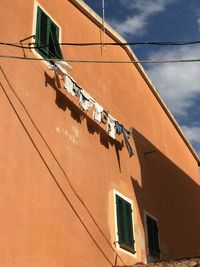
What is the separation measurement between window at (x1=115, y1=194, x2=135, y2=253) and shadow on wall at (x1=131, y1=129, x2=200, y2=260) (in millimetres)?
860

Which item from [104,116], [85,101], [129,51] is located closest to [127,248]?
[104,116]

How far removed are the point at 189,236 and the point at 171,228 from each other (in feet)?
4.55

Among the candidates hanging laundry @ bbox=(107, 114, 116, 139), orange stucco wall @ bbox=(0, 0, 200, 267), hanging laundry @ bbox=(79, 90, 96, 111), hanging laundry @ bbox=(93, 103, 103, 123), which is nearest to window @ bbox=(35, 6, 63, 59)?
orange stucco wall @ bbox=(0, 0, 200, 267)

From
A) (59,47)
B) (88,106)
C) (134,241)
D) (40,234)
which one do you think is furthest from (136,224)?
(59,47)

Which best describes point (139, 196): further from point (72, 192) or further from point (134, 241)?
point (72, 192)

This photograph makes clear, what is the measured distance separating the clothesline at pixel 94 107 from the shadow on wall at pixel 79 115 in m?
0.13

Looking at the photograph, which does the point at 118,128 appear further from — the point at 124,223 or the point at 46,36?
the point at 46,36

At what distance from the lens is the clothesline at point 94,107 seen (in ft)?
31.2

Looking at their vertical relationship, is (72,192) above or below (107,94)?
below

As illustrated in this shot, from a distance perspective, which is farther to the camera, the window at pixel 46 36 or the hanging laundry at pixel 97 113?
the hanging laundry at pixel 97 113

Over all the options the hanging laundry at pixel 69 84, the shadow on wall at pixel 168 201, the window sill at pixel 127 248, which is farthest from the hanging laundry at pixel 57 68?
the window sill at pixel 127 248

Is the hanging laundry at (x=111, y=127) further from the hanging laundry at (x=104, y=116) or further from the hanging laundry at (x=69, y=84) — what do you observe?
the hanging laundry at (x=69, y=84)

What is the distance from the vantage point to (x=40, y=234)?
7586 mm

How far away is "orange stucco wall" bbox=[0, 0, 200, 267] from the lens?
7523mm
